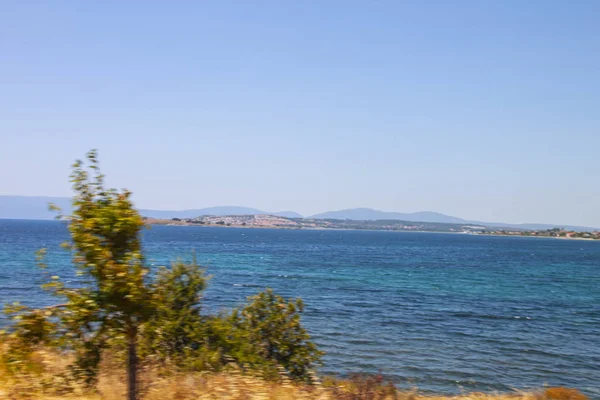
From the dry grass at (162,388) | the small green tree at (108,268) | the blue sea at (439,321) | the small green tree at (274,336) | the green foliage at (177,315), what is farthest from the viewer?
the blue sea at (439,321)

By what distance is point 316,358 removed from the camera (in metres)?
12.0

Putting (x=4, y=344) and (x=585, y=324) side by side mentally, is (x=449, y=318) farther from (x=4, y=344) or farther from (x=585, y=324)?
(x=4, y=344)

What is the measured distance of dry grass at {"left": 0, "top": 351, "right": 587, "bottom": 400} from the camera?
7.30 metres

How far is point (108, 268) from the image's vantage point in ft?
19.7

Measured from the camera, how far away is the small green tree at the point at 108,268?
6.07 meters

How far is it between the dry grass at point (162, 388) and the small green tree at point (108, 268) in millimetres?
1122

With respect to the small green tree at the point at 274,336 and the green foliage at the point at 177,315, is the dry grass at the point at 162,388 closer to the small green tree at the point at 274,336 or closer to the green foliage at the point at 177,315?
the green foliage at the point at 177,315

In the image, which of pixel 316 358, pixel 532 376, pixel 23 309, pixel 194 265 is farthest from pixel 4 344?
pixel 532 376

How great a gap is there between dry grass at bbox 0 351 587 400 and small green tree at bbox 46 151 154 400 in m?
1.12

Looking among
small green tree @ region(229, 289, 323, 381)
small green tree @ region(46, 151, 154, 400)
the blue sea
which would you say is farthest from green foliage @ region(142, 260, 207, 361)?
small green tree @ region(46, 151, 154, 400)

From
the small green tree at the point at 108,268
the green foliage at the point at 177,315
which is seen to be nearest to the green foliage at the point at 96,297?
the small green tree at the point at 108,268

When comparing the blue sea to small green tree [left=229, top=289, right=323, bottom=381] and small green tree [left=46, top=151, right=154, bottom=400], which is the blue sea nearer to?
small green tree [left=46, top=151, right=154, bottom=400]

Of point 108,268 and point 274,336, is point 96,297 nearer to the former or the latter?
point 108,268

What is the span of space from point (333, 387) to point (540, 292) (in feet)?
155
